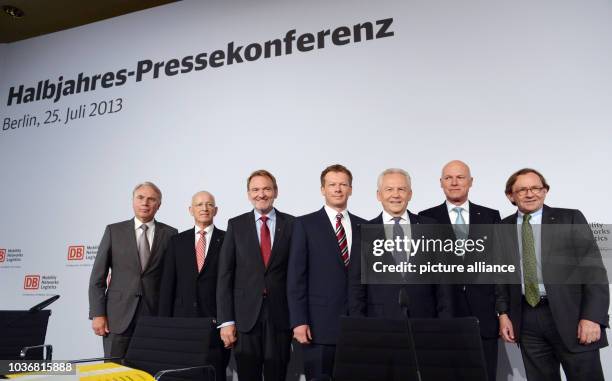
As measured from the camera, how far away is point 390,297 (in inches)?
98.2

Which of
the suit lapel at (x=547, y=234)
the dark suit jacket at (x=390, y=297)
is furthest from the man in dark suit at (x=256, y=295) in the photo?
the suit lapel at (x=547, y=234)

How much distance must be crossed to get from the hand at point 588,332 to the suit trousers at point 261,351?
169 centimetres

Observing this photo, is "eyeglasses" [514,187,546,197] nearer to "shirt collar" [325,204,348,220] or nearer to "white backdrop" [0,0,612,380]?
"white backdrop" [0,0,612,380]

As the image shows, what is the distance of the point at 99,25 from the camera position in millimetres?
5266

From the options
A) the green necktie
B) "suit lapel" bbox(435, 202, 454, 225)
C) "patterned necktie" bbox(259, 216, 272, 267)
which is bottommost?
the green necktie

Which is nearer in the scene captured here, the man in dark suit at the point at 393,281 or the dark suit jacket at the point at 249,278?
the man in dark suit at the point at 393,281

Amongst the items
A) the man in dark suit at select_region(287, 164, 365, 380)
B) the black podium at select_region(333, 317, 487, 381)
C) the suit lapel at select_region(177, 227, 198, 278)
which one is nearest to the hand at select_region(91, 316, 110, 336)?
the suit lapel at select_region(177, 227, 198, 278)

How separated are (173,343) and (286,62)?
2.92 meters

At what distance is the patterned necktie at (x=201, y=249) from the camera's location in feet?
10.6

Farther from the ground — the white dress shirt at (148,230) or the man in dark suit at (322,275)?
the white dress shirt at (148,230)

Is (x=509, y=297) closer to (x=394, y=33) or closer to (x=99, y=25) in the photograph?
(x=394, y=33)

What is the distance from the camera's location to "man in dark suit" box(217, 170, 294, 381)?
286cm

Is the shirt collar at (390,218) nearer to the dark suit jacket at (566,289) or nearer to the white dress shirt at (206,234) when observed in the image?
the dark suit jacket at (566,289)

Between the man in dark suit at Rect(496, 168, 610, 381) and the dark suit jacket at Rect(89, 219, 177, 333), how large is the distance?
236 cm
